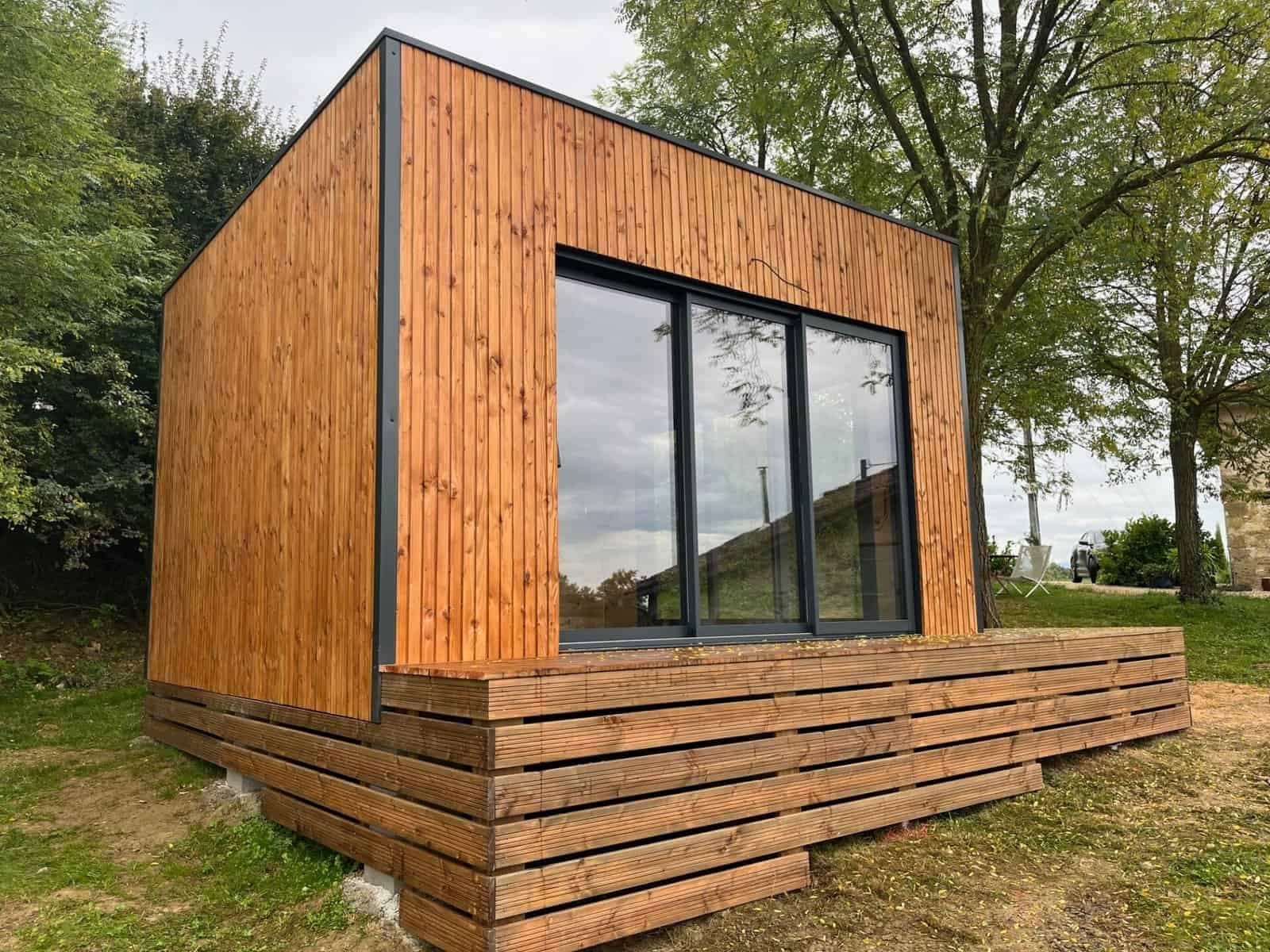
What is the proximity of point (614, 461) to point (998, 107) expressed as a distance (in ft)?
22.9

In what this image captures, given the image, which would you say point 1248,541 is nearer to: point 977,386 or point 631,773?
point 977,386

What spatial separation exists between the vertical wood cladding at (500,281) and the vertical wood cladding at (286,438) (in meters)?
0.18

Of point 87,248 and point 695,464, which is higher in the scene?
point 87,248

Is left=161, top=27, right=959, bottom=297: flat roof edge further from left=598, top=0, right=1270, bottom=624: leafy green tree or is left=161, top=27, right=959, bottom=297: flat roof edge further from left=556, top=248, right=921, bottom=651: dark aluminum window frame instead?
left=598, top=0, right=1270, bottom=624: leafy green tree

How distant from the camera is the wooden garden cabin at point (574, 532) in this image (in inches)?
108

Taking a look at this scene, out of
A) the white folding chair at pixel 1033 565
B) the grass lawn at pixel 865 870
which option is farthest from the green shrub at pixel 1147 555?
the grass lawn at pixel 865 870

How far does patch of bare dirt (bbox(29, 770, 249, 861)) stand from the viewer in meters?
4.01

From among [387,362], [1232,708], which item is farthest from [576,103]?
[1232,708]

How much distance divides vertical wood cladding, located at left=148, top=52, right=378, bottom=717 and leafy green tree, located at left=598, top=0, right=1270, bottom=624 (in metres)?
5.43

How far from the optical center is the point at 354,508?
11.1 ft

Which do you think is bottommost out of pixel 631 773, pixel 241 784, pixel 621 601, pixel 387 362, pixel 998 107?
pixel 241 784

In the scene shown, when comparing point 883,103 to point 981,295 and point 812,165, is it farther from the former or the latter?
point 981,295

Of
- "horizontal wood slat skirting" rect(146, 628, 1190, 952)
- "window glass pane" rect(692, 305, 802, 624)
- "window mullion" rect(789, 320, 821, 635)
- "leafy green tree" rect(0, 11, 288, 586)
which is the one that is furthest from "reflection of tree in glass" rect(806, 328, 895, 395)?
"leafy green tree" rect(0, 11, 288, 586)

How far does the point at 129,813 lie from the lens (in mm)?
4375
